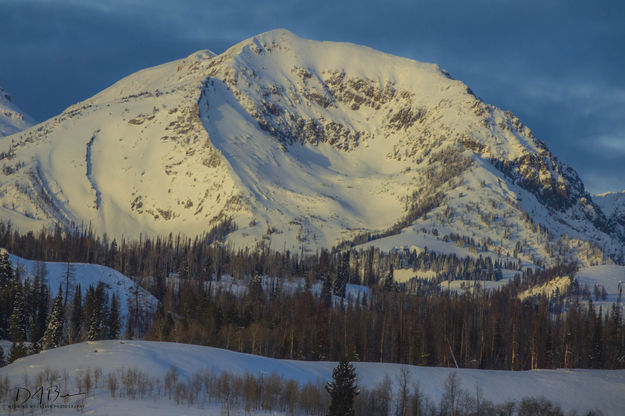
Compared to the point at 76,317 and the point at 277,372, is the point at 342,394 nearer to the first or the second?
the point at 277,372

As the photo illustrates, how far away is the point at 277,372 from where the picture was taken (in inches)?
4724

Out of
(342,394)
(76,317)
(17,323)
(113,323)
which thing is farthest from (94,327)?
(342,394)

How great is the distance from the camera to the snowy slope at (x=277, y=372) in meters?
106

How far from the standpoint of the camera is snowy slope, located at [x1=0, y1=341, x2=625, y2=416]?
106 meters

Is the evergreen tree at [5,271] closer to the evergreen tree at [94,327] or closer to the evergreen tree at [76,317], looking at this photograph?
the evergreen tree at [76,317]

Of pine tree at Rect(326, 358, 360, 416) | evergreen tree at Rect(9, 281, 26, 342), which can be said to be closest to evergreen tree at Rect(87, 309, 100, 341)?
evergreen tree at Rect(9, 281, 26, 342)

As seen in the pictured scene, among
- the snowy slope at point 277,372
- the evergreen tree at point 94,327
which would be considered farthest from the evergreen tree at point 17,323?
the snowy slope at point 277,372

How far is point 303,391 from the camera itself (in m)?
110

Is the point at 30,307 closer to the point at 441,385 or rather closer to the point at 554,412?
the point at 441,385

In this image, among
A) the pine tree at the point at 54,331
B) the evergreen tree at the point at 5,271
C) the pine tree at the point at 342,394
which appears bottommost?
the pine tree at the point at 342,394

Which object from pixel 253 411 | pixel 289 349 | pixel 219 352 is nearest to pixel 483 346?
pixel 289 349

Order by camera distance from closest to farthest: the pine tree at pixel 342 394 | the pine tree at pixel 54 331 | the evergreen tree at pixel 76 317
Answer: the pine tree at pixel 342 394 < the pine tree at pixel 54 331 < the evergreen tree at pixel 76 317

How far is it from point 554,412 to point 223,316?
82.4 metres

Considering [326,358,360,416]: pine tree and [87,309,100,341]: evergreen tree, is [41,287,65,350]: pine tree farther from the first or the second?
[326,358,360,416]: pine tree
